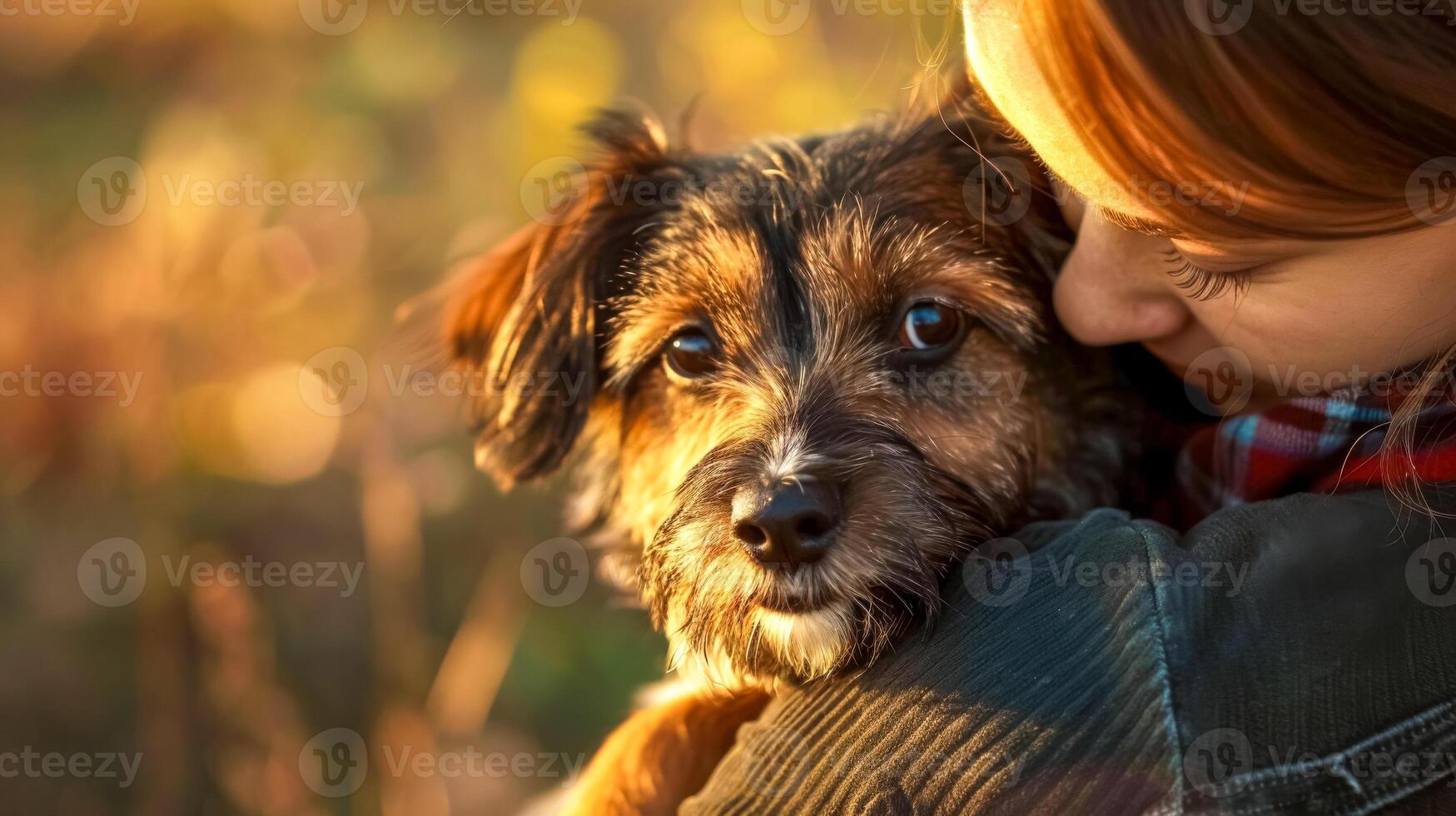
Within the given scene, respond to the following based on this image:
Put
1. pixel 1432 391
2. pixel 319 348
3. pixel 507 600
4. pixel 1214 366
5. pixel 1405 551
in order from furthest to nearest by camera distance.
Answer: pixel 319 348, pixel 507 600, pixel 1214 366, pixel 1432 391, pixel 1405 551

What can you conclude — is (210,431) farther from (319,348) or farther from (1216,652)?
(1216,652)

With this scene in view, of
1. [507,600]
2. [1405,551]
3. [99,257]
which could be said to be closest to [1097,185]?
[1405,551]

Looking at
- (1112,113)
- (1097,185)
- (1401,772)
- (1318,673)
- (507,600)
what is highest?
(1112,113)

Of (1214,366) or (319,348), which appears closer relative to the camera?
(1214,366)

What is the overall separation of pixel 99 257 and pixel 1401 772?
15.4 feet

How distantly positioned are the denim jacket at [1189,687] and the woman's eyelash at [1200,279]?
0.37 m

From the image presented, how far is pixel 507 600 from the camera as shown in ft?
13.1
